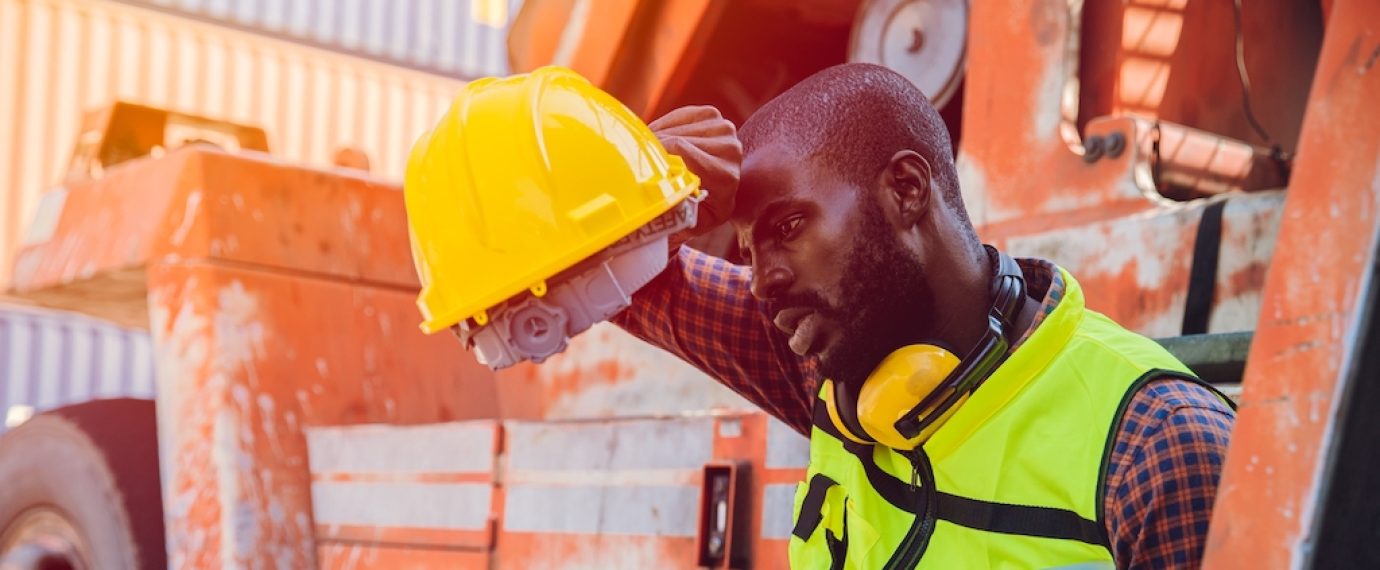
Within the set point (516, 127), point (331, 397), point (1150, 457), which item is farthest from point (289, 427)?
point (1150, 457)

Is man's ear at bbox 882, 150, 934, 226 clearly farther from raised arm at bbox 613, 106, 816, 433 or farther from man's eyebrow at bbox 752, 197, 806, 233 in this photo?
raised arm at bbox 613, 106, 816, 433

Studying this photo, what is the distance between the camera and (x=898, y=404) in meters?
1.82

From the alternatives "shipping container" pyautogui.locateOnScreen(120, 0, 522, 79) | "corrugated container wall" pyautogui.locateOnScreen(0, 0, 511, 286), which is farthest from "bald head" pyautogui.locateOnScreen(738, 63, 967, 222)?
"shipping container" pyautogui.locateOnScreen(120, 0, 522, 79)

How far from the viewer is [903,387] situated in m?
1.82

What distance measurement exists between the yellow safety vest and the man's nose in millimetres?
223

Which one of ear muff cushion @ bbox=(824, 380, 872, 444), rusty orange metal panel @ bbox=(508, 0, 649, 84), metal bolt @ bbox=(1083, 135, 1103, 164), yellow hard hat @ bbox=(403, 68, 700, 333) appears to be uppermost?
rusty orange metal panel @ bbox=(508, 0, 649, 84)

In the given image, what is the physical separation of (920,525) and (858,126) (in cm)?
47

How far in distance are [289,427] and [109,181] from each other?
88 cm

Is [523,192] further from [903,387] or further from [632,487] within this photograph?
[632,487]

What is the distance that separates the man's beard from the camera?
1885 millimetres

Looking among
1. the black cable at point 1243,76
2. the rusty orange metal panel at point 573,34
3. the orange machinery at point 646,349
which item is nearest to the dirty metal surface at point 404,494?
the orange machinery at point 646,349

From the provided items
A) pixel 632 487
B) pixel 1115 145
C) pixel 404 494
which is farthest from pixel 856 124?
pixel 404 494

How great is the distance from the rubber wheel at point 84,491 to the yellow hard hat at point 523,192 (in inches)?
92.3

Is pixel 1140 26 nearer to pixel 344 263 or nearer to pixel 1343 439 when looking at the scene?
pixel 1343 439
